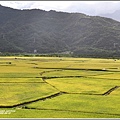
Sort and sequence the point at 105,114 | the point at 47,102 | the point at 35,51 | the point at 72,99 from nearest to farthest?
the point at 105,114
the point at 47,102
the point at 72,99
the point at 35,51

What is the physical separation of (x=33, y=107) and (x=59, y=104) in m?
2.51

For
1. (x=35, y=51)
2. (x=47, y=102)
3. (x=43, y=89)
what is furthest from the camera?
(x=35, y=51)

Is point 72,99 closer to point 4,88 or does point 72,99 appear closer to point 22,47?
point 4,88

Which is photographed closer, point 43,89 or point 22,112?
point 22,112

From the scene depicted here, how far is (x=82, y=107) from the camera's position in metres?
23.6

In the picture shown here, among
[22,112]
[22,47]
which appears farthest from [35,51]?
[22,112]

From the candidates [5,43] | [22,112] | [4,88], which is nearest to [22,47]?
[5,43]

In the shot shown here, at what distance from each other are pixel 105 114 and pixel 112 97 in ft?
24.9

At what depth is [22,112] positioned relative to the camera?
21.4 m

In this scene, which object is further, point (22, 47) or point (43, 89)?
point (22, 47)

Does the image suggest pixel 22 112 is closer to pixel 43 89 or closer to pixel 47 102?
pixel 47 102

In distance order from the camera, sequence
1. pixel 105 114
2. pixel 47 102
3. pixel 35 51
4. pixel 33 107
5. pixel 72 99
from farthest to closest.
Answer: pixel 35 51 → pixel 72 99 → pixel 47 102 → pixel 33 107 → pixel 105 114

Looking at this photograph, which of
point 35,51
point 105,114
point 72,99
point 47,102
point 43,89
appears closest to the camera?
point 105,114

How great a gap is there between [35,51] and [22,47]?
13.9m
